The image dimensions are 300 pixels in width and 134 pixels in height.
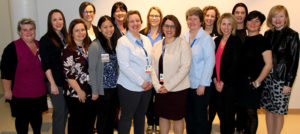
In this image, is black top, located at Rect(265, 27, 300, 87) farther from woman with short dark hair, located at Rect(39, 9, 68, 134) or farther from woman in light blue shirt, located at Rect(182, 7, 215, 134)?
woman with short dark hair, located at Rect(39, 9, 68, 134)

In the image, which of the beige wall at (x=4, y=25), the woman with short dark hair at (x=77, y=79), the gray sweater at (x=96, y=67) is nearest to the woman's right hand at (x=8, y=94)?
the woman with short dark hair at (x=77, y=79)

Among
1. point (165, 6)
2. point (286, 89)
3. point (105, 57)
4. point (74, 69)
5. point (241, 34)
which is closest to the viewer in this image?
point (74, 69)

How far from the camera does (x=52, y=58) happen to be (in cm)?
278

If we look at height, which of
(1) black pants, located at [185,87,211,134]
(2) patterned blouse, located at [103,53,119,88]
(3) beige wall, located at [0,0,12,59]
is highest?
(3) beige wall, located at [0,0,12,59]

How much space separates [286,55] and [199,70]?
3.66 feet

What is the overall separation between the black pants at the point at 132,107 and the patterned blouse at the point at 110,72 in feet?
0.37

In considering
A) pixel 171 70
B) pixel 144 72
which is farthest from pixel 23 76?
pixel 171 70

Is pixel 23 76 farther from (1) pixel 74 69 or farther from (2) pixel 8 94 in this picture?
(1) pixel 74 69

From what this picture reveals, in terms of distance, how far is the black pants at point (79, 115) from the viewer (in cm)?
273

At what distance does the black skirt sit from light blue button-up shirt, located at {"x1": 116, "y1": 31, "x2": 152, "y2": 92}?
0.29 meters

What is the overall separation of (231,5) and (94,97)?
319 cm

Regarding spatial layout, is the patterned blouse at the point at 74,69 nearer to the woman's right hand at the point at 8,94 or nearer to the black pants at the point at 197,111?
the woman's right hand at the point at 8,94

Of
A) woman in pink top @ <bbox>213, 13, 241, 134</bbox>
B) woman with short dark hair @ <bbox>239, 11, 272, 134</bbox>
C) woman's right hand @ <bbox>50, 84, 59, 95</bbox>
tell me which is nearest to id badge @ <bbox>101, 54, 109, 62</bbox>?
woman's right hand @ <bbox>50, 84, 59, 95</bbox>

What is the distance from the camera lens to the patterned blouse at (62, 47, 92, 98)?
261 centimetres
